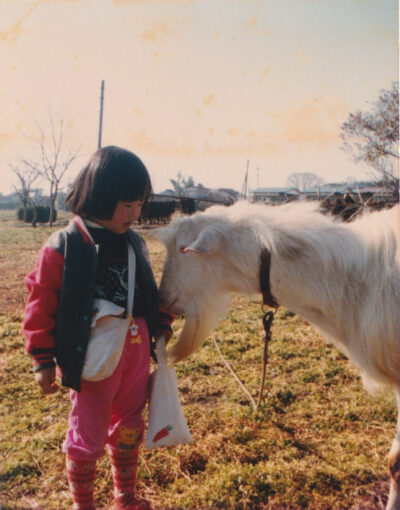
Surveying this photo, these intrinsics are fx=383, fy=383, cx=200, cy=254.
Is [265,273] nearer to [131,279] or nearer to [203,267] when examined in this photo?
[203,267]

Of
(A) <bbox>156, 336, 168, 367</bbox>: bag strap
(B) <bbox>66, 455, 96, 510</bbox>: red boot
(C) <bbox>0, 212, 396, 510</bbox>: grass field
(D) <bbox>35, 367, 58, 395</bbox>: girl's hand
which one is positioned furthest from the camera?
(C) <bbox>0, 212, 396, 510</bbox>: grass field

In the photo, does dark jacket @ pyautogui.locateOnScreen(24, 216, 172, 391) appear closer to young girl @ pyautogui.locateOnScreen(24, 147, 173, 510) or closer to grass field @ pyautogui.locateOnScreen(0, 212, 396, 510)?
young girl @ pyautogui.locateOnScreen(24, 147, 173, 510)

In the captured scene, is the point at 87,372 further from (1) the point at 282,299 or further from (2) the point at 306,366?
(2) the point at 306,366

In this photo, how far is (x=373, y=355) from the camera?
188 centimetres

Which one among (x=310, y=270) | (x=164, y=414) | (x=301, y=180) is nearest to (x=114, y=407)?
(x=164, y=414)

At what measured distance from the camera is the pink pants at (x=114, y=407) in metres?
1.89

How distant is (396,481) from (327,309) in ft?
3.46

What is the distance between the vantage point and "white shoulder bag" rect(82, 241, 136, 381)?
5.93ft

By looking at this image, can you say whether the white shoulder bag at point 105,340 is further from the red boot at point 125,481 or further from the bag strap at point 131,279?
the red boot at point 125,481

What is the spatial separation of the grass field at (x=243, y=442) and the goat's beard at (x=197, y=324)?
49cm

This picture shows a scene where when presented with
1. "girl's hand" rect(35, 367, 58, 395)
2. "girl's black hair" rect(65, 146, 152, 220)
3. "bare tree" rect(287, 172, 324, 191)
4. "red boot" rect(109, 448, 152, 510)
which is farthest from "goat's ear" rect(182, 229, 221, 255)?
"bare tree" rect(287, 172, 324, 191)

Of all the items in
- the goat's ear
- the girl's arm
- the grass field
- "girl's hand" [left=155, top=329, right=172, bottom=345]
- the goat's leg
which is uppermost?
the goat's ear

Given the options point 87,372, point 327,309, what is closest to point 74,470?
point 87,372

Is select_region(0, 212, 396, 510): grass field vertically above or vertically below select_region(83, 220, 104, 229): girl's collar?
below
